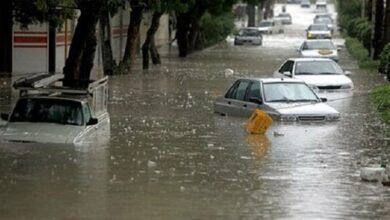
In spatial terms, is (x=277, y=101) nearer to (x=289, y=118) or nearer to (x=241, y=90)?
(x=289, y=118)

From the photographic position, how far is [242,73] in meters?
47.2

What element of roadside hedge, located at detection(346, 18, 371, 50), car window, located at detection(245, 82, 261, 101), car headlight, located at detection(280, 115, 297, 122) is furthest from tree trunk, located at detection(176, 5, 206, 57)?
car headlight, located at detection(280, 115, 297, 122)

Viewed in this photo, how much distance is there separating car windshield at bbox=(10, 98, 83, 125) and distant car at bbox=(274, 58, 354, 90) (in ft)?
49.5

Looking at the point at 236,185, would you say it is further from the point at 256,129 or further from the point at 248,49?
the point at 248,49

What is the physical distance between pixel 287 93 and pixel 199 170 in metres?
9.00

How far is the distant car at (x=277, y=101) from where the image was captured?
25.5m

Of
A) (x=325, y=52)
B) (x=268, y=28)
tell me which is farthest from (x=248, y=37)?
(x=325, y=52)

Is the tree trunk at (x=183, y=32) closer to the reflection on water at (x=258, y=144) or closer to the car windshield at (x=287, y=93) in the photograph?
the car windshield at (x=287, y=93)

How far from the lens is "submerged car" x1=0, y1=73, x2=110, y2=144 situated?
64.6 ft

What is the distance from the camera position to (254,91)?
26.7m

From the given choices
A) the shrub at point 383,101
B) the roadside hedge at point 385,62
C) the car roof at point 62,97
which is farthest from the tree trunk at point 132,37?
the car roof at point 62,97

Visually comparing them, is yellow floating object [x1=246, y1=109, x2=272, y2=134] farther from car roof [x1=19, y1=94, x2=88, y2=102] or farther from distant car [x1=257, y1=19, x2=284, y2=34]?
distant car [x1=257, y1=19, x2=284, y2=34]

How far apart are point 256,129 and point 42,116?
533 cm

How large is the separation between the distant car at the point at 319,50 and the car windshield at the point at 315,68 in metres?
11.9
